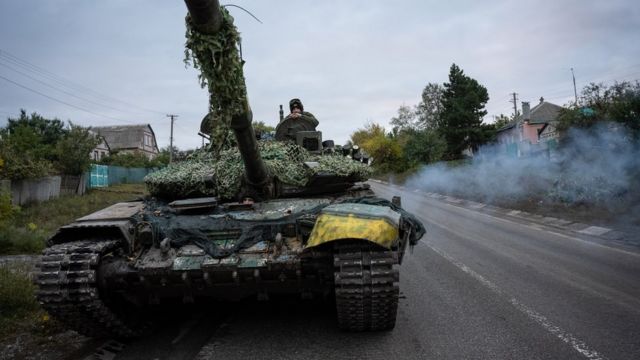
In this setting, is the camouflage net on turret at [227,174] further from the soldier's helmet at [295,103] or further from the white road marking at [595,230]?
the white road marking at [595,230]

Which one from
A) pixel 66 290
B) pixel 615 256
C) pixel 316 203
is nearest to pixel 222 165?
pixel 316 203

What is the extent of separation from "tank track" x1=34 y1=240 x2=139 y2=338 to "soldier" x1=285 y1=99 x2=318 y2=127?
150 inches

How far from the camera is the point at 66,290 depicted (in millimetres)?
4590

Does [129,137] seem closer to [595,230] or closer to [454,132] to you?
[454,132]

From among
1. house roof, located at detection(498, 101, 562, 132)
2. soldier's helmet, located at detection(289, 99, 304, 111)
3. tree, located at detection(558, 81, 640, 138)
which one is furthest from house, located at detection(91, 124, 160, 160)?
soldier's helmet, located at detection(289, 99, 304, 111)

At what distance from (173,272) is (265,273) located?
2.77 ft

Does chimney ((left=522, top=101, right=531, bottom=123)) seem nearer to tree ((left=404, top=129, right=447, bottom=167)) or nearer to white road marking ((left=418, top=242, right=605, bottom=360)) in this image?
tree ((left=404, top=129, right=447, bottom=167))

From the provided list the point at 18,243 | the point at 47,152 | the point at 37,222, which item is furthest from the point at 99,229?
the point at 47,152

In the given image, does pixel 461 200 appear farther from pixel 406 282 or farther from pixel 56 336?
pixel 56 336

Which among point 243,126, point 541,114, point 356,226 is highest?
point 541,114

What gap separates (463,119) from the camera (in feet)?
142

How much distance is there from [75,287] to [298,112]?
4.59m

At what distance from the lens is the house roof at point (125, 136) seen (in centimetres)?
6341

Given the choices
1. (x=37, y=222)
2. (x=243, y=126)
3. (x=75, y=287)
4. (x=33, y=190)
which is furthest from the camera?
(x=33, y=190)
